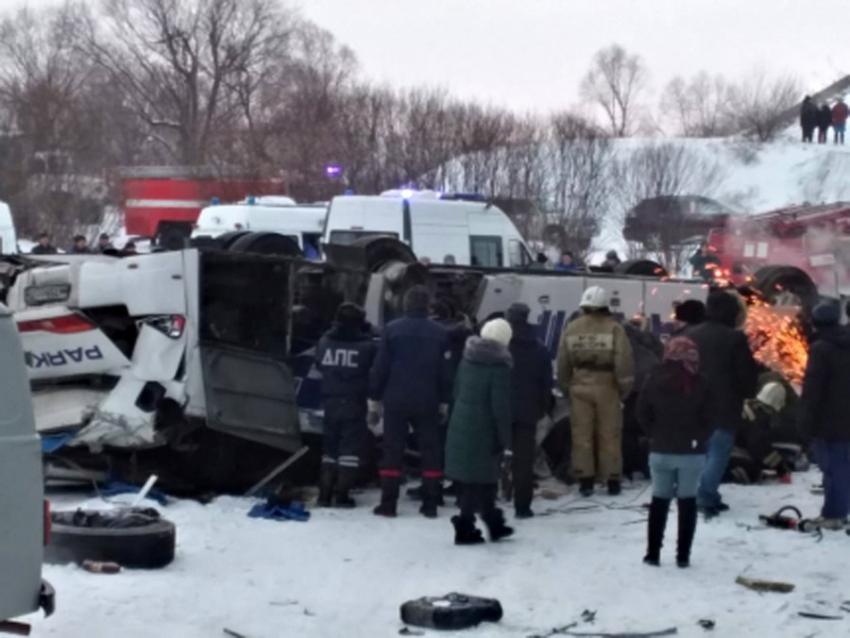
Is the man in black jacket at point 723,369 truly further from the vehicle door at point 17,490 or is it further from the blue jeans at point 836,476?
the vehicle door at point 17,490

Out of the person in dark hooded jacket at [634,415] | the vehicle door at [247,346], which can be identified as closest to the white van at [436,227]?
the person in dark hooded jacket at [634,415]

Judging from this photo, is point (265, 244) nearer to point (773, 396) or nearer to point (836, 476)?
point (773, 396)

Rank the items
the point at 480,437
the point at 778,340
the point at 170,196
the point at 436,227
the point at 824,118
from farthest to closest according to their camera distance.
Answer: the point at 824,118 < the point at 170,196 < the point at 436,227 < the point at 778,340 < the point at 480,437

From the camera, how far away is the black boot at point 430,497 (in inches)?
465

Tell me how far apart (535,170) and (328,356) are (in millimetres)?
24317

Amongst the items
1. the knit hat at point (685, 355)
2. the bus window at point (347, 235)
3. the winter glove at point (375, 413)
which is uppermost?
the bus window at point (347, 235)

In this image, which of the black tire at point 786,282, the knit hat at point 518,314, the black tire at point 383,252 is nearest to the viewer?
the knit hat at point 518,314

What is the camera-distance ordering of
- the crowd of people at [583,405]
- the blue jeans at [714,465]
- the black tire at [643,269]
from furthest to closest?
the black tire at [643,269]
the blue jeans at [714,465]
the crowd of people at [583,405]

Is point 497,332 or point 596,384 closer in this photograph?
point 497,332

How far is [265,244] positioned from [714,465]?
5395mm

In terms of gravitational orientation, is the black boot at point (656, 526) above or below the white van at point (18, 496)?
below

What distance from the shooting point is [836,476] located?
1098cm

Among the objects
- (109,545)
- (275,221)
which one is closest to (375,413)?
(109,545)

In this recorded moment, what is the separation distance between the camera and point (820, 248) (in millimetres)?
24906
